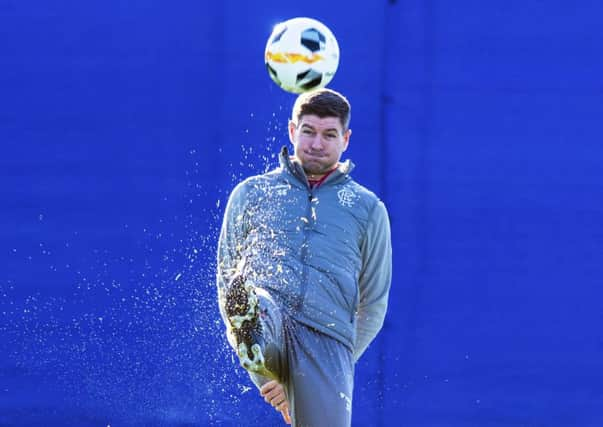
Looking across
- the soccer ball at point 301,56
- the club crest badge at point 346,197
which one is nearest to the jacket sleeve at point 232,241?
the club crest badge at point 346,197

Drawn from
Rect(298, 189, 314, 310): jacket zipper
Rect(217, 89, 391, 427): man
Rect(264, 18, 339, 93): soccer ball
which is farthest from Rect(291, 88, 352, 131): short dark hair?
Rect(264, 18, 339, 93): soccer ball

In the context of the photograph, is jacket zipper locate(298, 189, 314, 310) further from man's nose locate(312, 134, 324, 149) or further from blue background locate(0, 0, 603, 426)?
blue background locate(0, 0, 603, 426)

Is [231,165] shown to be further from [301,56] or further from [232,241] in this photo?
[232,241]

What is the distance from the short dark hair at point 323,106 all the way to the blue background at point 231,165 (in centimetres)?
139

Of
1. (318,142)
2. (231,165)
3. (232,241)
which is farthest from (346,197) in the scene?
(231,165)

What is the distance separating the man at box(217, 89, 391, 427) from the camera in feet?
15.3

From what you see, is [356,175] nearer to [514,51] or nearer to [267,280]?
[514,51]

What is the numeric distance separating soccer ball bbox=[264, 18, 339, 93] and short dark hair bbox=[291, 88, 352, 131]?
47cm

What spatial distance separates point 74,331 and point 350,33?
6.30ft

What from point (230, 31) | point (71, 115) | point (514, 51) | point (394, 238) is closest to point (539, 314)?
point (394, 238)

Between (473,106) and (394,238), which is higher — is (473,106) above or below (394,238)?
above

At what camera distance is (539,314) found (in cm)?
645

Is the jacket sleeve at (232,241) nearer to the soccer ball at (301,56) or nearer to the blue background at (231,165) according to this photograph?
the soccer ball at (301,56)

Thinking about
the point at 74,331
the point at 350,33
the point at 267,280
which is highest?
the point at 350,33
